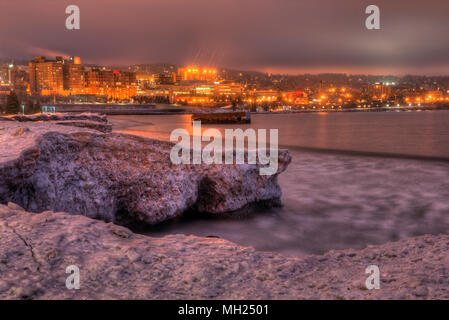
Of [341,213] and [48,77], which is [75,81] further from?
[341,213]

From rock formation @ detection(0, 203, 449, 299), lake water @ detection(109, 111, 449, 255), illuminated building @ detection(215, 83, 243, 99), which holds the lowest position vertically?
lake water @ detection(109, 111, 449, 255)

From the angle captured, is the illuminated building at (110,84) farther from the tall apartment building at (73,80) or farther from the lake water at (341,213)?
the lake water at (341,213)

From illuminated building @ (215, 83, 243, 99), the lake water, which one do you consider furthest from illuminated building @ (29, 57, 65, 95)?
the lake water

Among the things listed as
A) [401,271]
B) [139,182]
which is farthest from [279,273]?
[139,182]

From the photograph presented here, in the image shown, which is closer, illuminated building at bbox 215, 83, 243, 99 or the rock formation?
the rock formation

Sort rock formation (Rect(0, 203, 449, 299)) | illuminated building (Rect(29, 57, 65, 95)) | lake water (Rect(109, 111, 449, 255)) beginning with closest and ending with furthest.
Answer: rock formation (Rect(0, 203, 449, 299)), lake water (Rect(109, 111, 449, 255)), illuminated building (Rect(29, 57, 65, 95))

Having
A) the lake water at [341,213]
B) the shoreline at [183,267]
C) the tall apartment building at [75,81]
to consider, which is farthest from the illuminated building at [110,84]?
the shoreline at [183,267]

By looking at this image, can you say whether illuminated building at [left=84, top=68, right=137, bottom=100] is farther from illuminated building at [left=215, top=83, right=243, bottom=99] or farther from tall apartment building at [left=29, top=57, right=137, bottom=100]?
illuminated building at [left=215, top=83, right=243, bottom=99]

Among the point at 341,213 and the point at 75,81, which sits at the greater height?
the point at 75,81

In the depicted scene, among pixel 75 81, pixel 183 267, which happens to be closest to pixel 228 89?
pixel 75 81

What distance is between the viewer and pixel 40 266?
7.16 ft
